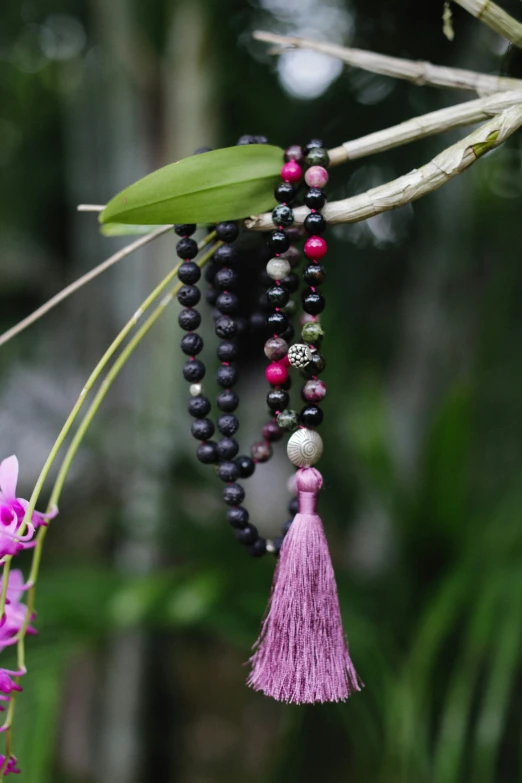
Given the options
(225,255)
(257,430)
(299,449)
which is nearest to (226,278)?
(225,255)

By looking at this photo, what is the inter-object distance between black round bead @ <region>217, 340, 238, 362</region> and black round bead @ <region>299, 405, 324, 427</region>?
0.21 feet

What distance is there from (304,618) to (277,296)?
0.63 feet

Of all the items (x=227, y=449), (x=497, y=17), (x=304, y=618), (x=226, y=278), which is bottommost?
(x=304, y=618)

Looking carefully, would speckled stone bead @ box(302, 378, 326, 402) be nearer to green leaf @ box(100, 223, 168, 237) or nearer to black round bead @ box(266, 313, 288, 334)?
black round bead @ box(266, 313, 288, 334)

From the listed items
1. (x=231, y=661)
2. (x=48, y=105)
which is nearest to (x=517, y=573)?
(x=231, y=661)

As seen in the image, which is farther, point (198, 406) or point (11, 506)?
point (198, 406)

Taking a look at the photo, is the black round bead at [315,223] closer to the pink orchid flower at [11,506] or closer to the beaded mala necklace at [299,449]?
the beaded mala necklace at [299,449]

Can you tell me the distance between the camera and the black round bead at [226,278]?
409 mm

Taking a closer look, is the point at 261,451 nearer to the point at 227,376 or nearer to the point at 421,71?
the point at 227,376

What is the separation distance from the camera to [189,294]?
16.0 inches

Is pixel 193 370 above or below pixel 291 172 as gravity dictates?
below

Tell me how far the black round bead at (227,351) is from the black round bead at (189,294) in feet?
0.12

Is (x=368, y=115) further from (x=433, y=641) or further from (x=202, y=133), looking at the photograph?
(x=433, y=641)

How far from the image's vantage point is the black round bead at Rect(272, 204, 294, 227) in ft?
1.22
